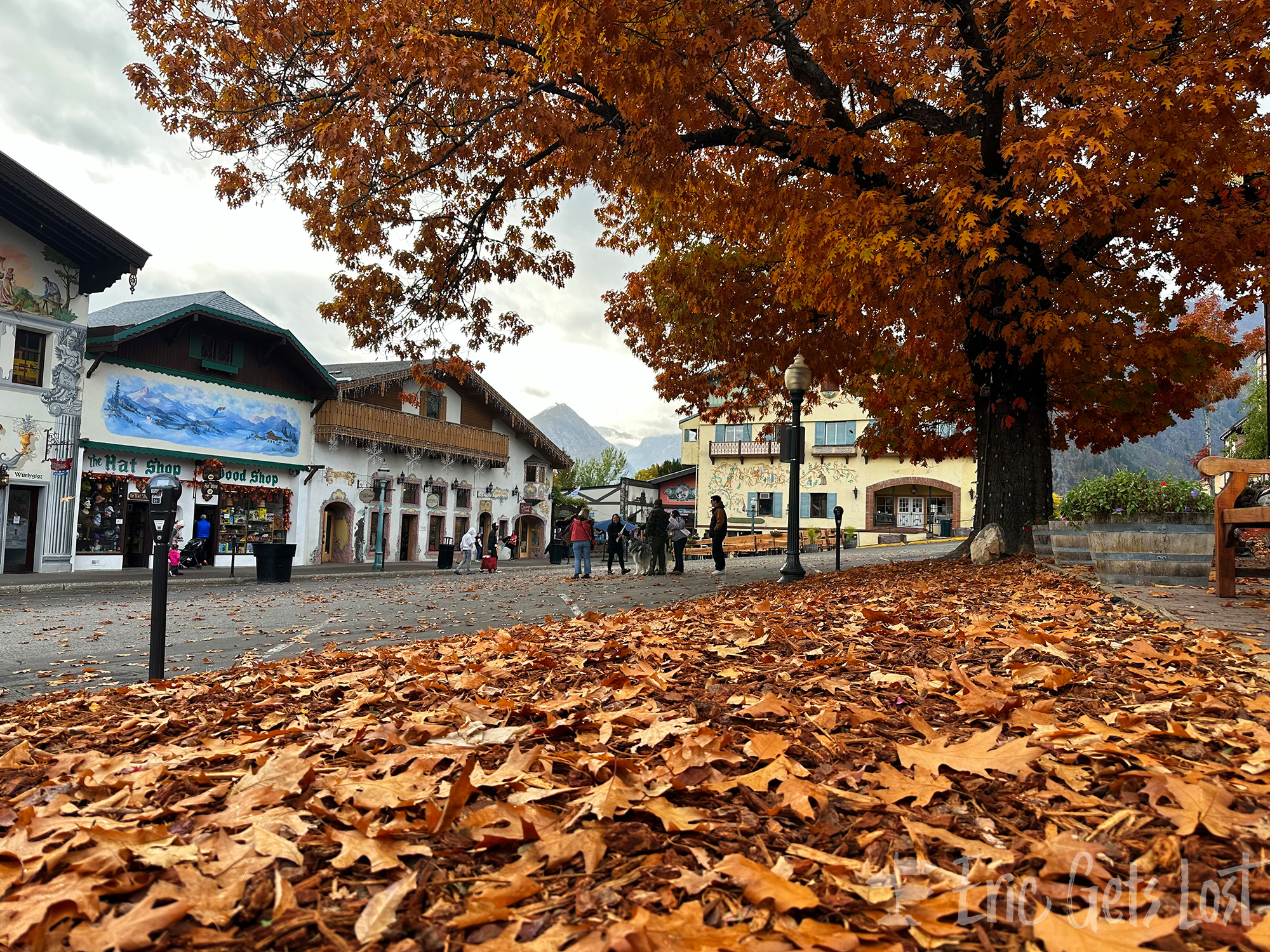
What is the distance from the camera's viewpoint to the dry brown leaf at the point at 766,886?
4.58 ft

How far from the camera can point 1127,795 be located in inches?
71.2

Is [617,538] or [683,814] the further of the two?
[617,538]

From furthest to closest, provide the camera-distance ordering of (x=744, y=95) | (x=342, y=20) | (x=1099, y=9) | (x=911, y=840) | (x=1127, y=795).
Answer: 1. (x=744, y=95)
2. (x=342, y=20)
3. (x=1099, y=9)
4. (x=1127, y=795)
5. (x=911, y=840)

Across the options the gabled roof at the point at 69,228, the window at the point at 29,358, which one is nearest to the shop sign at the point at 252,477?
the window at the point at 29,358

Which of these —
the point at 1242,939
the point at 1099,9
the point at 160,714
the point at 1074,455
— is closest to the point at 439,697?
the point at 160,714

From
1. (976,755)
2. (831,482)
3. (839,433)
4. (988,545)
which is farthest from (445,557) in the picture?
(839,433)

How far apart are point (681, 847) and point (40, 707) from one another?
4.21m

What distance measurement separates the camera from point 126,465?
2203 cm

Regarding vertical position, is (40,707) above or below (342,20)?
below

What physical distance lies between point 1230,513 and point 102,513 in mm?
24879

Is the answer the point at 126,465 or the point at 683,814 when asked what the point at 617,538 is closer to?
the point at 126,465

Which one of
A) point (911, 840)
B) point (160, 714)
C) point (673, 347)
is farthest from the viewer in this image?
point (673, 347)

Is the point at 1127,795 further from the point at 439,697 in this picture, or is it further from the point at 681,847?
the point at 439,697

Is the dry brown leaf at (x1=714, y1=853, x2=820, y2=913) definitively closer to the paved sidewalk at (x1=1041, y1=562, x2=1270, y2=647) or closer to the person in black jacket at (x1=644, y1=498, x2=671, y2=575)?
the paved sidewalk at (x1=1041, y1=562, x2=1270, y2=647)
